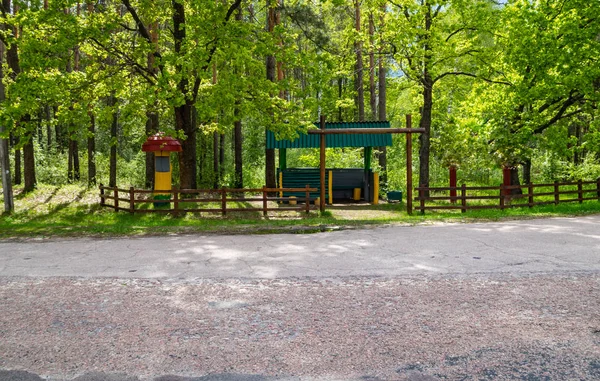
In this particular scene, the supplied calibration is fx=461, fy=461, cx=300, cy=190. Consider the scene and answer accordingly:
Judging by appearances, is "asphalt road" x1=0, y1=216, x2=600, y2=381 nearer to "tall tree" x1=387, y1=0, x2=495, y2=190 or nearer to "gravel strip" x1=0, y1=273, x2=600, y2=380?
"gravel strip" x1=0, y1=273, x2=600, y2=380

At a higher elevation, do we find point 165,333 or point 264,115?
point 264,115

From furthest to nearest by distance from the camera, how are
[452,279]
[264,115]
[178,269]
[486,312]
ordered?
[264,115] < [178,269] < [452,279] < [486,312]

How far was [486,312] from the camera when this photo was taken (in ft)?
18.1

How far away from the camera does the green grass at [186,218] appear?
13.2 m

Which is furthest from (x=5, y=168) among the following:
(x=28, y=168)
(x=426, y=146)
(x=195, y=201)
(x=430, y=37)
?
(x=430, y=37)

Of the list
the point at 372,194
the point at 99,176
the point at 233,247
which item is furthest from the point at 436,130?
the point at 233,247

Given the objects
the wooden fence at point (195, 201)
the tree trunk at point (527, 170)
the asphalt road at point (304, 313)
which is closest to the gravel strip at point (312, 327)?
the asphalt road at point (304, 313)

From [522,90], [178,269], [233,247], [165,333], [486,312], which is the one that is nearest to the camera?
[165,333]

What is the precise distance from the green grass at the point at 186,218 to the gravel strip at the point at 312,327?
6273 millimetres

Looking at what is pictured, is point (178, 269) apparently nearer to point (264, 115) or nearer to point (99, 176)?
point (264, 115)

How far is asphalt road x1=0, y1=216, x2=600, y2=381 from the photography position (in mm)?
4152

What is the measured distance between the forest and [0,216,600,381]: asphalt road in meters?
8.18

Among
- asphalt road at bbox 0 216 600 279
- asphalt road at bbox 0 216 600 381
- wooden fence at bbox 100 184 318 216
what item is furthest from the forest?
asphalt road at bbox 0 216 600 381

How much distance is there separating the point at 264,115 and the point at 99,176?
60.8ft
